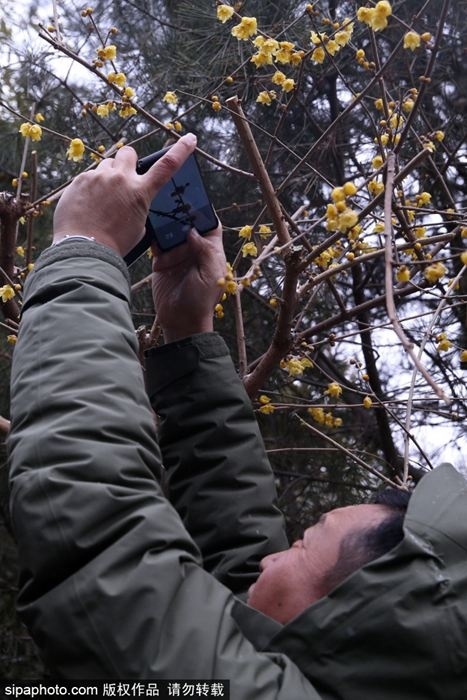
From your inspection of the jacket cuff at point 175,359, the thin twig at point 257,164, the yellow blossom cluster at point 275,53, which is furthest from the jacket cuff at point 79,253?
the yellow blossom cluster at point 275,53

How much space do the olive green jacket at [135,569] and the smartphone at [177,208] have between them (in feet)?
1.23

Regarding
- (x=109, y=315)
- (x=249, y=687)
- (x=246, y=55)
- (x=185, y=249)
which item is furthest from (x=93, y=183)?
(x=246, y=55)

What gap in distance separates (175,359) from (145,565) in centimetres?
50

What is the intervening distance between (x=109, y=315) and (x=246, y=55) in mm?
2036

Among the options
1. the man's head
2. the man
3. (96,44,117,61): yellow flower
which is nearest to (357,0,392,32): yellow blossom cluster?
(96,44,117,61): yellow flower

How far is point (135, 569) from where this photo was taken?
0.76 meters

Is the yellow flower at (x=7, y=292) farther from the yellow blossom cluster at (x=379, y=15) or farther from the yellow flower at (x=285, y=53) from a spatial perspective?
the yellow blossom cluster at (x=379, y=15)

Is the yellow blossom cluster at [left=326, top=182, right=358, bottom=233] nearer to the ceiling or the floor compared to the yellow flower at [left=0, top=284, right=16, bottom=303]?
nearer to the floor

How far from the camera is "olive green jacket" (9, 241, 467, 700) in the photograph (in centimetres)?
75

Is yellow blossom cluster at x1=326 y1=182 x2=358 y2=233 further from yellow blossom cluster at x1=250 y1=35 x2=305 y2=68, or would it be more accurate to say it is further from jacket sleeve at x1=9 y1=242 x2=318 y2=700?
yellow blossom cluster at x1=250 y1=35 x2=305 y2=68

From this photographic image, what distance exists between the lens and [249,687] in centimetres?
76

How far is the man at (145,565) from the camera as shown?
751 millimetres

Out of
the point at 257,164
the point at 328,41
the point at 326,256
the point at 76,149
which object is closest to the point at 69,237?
the point at 257,164

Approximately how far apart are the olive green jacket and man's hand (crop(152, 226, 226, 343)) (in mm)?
390
